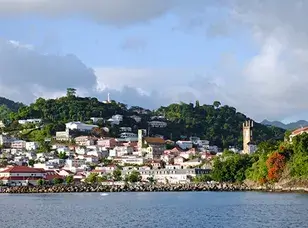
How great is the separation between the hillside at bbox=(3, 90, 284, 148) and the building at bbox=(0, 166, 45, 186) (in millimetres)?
38302

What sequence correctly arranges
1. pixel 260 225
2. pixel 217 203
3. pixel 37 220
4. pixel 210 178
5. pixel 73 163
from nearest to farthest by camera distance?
pixel 260 225
pixel 37 220
pixel 217 203
pixel 210 178
pixel 73 163

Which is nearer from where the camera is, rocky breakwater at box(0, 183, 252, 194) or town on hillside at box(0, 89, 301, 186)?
rocky breakwater at box(0, 183, 252, 194)

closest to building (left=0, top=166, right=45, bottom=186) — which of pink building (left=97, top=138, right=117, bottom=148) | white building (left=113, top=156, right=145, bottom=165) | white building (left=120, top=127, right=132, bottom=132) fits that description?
white building (left=113, top=156, right=145, bottom=165)

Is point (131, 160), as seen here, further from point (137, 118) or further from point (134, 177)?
point (137, 118)

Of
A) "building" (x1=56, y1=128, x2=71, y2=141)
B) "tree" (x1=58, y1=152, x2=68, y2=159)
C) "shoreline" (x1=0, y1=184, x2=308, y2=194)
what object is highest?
"building" (x1=56, y1=128, x2=71, y2=141)

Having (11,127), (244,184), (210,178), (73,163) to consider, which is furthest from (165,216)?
(11,127)

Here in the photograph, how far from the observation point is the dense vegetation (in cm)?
7825

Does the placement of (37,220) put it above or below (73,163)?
below

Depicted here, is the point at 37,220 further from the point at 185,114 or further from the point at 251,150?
the point at 185,114

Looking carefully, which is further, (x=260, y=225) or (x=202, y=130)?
(x=202, y=130)

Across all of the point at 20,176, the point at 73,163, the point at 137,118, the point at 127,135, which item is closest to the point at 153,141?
the point at 127,135

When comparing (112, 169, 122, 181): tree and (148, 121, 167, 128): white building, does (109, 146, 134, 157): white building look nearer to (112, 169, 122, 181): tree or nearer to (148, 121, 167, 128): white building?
(112, 169, 122, 181): tree

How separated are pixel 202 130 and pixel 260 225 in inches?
4977

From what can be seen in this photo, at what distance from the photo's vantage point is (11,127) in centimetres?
14875
